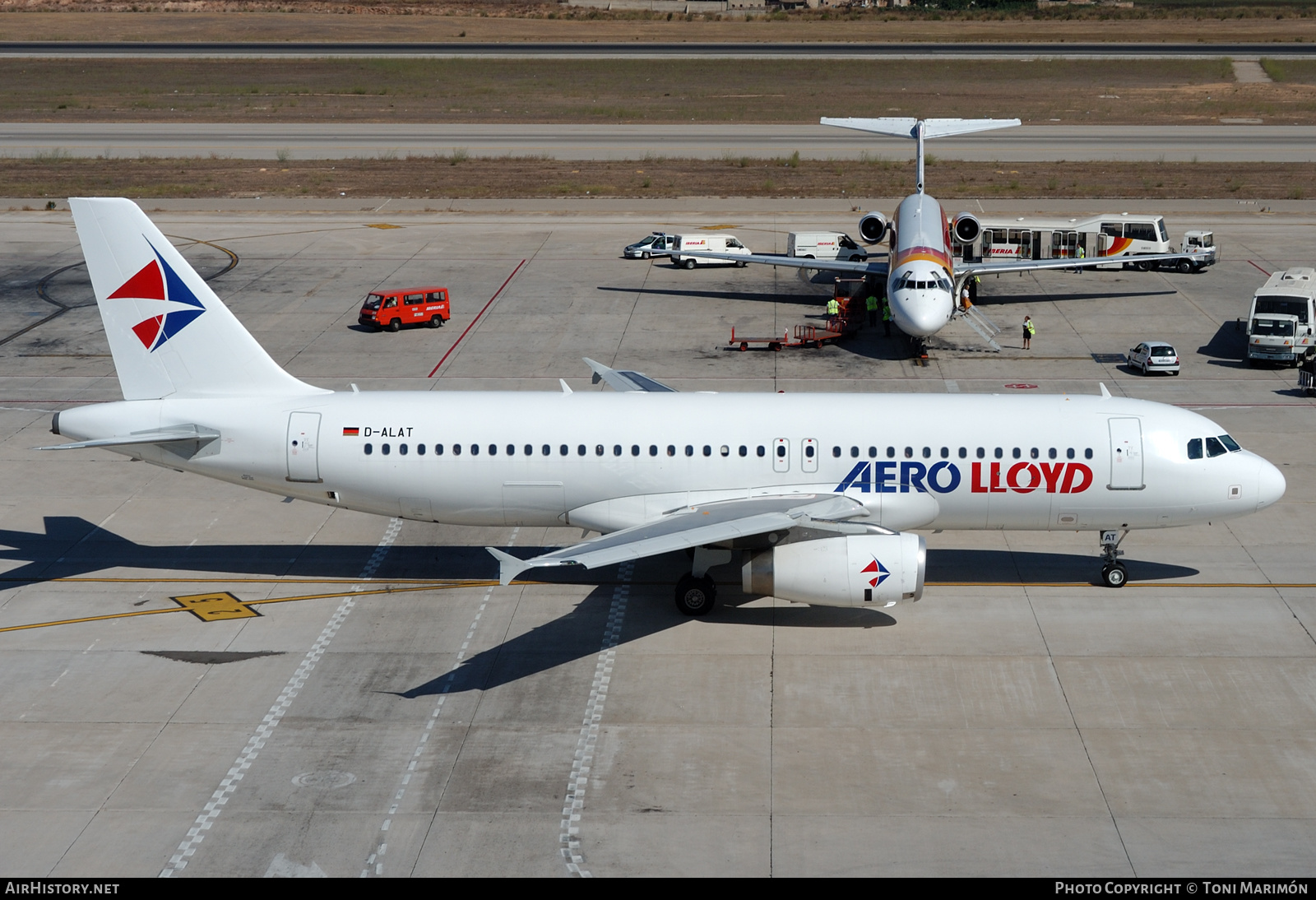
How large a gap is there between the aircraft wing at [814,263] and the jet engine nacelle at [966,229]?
3761 mm

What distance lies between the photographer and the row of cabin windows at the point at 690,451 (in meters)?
29.0

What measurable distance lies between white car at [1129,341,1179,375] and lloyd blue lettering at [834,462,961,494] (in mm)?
22496

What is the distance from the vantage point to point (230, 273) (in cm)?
6397

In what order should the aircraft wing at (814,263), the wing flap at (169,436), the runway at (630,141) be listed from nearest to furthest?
the wing flap at (169,436) < the aircraft wing at (814,263) < the runway at (630,141)

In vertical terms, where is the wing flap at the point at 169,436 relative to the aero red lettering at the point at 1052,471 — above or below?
above

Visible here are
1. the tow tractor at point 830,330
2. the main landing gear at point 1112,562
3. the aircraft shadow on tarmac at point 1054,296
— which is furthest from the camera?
the aircraft shadow on tarmac at point 1054,296

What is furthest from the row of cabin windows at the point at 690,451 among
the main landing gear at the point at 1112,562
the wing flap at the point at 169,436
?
the wing flap at the point at 169,436

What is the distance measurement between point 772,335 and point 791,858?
3592cm

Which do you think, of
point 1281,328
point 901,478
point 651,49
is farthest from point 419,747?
point 651,49

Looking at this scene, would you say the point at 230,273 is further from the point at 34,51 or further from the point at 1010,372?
the point at 34,51

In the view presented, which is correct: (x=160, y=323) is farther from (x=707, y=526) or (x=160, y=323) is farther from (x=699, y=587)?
(x=699, y=587)

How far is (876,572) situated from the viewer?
1057 inches

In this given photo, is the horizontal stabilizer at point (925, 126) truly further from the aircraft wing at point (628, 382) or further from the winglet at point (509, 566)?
the winglet at point (509, 566)
